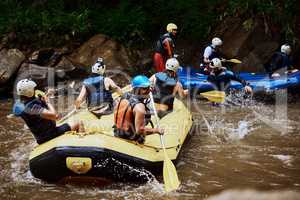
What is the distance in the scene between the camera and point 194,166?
21.5 ft

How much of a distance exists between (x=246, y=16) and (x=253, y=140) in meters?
4.89

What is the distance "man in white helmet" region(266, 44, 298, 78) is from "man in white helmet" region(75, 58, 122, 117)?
4514 millimetres

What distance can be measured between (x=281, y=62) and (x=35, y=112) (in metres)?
6.41

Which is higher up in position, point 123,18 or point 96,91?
point 123,18

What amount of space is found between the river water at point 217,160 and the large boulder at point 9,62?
56.9 inches

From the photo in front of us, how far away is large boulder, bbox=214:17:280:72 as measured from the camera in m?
11.4

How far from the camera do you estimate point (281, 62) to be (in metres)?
10.3

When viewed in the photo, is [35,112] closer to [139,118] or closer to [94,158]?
[94,158]

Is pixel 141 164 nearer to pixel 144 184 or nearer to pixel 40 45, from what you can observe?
pixel 144 184

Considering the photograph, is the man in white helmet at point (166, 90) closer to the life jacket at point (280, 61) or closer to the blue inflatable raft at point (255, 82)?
the blue inflatable raft at point (255, 82)

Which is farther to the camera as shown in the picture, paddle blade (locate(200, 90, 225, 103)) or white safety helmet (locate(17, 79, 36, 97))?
paddle blade (locate(200, 90, 225, 103))

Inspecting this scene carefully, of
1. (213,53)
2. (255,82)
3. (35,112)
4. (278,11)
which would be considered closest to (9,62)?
(213,53)

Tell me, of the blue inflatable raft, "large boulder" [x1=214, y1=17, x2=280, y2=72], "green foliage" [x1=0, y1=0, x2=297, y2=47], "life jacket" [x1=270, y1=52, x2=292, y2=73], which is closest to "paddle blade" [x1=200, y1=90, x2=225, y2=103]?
the blue inflatable raft

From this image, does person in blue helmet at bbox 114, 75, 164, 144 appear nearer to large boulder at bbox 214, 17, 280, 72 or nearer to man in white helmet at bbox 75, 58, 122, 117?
man in white helmet at bbox 75, 58, 122, 117
